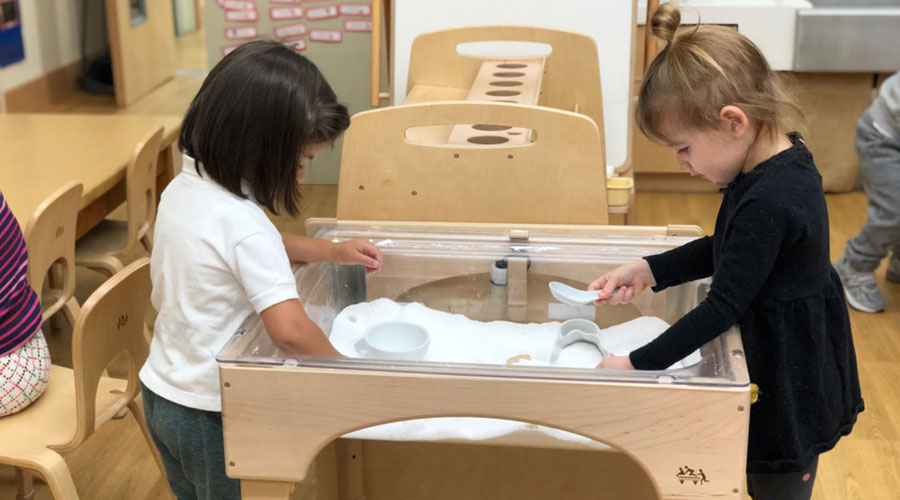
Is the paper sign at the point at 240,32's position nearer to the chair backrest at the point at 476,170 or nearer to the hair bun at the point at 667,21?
the chair backrest at the point at 476,170

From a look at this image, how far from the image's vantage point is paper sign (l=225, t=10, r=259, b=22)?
14.0ft

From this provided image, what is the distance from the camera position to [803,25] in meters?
3.72

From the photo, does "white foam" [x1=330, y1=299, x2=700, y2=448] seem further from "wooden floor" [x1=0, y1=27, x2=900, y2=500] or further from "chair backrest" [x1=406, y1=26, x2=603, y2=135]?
"chair backrest" [x1=406, y1=26, x2=603, y2=135]

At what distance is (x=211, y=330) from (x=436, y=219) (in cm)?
58

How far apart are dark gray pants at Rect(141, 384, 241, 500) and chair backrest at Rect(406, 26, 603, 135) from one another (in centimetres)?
146

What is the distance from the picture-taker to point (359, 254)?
1.57 meters

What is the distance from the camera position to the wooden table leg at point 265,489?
125 cm

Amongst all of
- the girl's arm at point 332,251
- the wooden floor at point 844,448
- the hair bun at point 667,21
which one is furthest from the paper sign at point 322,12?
the hair bun at point 667,21

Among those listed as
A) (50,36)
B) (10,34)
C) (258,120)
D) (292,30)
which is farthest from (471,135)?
(50,36)

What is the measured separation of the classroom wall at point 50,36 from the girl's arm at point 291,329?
4.64 metres

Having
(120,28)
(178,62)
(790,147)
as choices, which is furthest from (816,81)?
(178,62)

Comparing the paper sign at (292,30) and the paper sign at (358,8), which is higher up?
the paper sign at (358,8)

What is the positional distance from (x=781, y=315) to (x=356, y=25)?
10.5ft

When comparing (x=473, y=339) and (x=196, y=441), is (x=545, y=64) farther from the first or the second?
(x=196, y=441)
